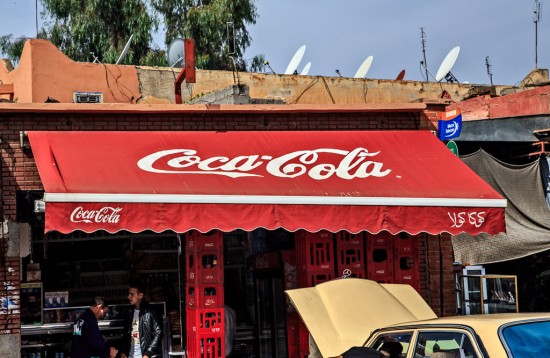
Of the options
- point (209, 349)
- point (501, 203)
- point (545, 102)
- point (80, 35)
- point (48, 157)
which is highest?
point (80, 35)

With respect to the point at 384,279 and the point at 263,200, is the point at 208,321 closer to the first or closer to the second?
the point at 263,200

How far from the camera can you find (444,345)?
7.98 m

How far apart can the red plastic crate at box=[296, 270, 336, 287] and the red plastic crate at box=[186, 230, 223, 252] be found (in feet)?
4.43

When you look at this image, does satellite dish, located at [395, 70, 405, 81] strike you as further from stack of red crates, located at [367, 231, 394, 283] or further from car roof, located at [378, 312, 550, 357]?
car roof, located at [378, 312, 550, 357]

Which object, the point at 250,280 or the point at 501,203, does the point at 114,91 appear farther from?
the point at 501,203

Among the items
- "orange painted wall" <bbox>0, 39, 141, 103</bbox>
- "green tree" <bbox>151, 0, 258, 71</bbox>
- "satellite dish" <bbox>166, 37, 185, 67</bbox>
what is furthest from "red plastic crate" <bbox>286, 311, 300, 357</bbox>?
"green tree" <bbox>151, 0, 258, 71</bbox>

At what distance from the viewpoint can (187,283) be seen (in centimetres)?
1341

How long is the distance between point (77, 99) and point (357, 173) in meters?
8.21

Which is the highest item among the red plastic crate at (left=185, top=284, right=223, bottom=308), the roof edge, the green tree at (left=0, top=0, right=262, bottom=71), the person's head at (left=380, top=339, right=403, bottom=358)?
the green tree at (left=0, top=0, right=262, bottom=71)

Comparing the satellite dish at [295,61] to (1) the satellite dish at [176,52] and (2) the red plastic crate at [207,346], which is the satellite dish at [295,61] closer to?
(1) the satellite dish at [176,52]

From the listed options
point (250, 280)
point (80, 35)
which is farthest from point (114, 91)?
point (80, 35)

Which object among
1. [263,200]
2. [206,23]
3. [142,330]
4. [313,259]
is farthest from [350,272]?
[206,23]

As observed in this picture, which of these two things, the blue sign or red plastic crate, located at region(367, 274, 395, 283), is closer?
red plastic crate, located at region(367, 274, 395, 283)

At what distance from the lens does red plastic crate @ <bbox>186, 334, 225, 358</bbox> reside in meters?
13.1
